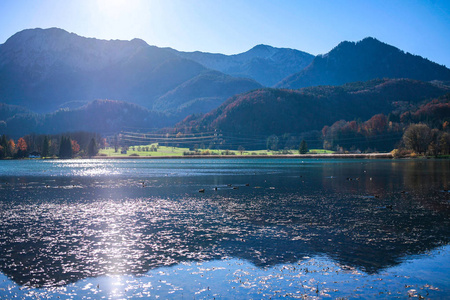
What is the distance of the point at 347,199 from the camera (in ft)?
160

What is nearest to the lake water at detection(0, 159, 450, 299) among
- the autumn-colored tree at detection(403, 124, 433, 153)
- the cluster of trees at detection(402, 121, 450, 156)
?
the autumn-colored tree at detection(403, 124, 433, 153)

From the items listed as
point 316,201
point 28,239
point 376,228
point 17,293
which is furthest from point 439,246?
point 28,239

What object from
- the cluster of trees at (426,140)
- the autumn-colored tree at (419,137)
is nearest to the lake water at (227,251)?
the autumn-colored tree at (419,137)

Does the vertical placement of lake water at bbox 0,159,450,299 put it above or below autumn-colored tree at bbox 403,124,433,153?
below

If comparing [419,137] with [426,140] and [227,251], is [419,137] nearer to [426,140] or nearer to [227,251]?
[426,140]

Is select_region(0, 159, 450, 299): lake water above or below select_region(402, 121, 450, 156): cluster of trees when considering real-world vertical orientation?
below

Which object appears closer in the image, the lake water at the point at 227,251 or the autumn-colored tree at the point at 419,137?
the lake water at the point at 227,251

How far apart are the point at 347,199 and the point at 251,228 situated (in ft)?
73.1

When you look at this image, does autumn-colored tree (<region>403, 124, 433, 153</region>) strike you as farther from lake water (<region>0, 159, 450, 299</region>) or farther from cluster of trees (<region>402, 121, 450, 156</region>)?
lake water (<region>0, 159, 450, 299</region>)

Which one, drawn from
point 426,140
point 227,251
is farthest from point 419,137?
point 227,251

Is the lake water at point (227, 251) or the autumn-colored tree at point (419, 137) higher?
the autumn-colored tree at point (419, 137)

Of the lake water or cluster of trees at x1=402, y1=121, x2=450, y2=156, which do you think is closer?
the lake water

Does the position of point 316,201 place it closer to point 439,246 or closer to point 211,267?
point 439,246

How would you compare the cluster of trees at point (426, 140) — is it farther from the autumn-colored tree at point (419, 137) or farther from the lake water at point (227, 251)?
the lake water at point (227, 251)
